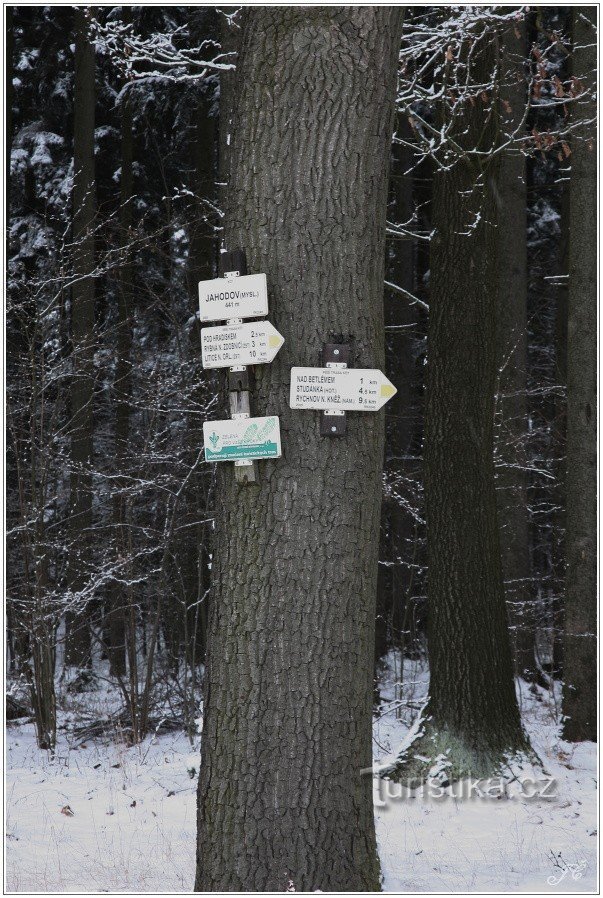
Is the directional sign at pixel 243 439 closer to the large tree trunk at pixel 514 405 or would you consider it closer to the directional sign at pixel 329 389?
the directional sign at pixel 329 389

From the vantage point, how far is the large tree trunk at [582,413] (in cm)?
766

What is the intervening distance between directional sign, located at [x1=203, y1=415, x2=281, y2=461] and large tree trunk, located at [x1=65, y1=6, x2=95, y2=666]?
17.5ft

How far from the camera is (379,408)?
3.10 metres

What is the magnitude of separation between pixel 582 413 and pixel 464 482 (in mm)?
2098

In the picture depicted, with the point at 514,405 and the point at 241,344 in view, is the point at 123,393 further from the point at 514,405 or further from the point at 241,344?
the point at 241,344

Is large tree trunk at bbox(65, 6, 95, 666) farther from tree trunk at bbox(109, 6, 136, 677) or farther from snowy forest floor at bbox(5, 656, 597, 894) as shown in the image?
snowy forest floor at bbox(5, 656, 597, 894)

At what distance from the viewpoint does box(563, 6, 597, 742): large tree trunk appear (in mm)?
7664

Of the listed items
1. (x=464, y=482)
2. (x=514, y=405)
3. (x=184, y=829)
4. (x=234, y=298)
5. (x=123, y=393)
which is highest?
(x=234, y=298)

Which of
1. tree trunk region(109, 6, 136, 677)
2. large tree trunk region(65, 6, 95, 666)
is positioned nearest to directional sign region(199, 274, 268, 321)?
tree trunk region(109, 6, 136, 677)

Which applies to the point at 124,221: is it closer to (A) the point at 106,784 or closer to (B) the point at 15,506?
(B) the point at 15,506

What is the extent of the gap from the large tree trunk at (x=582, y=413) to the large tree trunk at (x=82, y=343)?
4.67m

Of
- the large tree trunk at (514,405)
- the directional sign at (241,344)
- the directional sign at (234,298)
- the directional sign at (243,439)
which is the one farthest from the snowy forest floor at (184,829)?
the directional sign at (234,298)

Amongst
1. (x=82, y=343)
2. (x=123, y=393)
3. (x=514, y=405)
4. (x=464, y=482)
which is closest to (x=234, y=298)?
(x=464, y=482)

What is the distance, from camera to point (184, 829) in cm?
555
